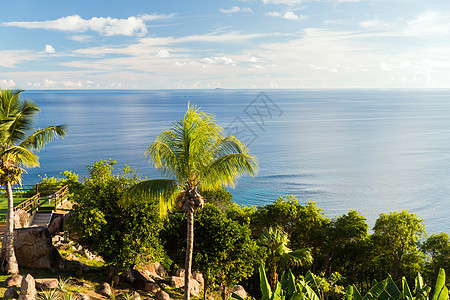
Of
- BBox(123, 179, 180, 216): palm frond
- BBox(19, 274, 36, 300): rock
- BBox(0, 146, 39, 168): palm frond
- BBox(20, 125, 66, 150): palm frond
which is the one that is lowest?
BBox(19, 274, 36, 300): rock

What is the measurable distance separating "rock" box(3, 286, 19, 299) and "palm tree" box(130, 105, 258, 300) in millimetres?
6716

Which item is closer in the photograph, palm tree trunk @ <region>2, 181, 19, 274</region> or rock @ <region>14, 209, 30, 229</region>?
palm tree trunk @ <region>2, 181, 19, 274</region>

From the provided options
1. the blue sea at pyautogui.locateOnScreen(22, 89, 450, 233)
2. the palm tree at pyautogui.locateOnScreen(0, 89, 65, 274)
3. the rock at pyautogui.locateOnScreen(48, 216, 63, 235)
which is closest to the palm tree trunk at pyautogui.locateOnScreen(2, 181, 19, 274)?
the palm tree at pyautogui.locateOnScreen(0, 89, 65, 274)

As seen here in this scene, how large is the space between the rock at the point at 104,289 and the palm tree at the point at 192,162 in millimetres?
5344

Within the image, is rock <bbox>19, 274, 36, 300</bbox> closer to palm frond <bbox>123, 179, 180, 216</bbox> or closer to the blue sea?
palm frond <bbox>123, 179, 180, 216</bbox>

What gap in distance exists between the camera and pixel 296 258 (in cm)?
1905

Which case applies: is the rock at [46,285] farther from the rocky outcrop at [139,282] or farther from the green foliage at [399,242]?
the green foliage at [399,242]

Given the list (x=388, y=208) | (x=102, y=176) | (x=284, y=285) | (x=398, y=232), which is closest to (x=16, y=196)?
(x=102, y=176)

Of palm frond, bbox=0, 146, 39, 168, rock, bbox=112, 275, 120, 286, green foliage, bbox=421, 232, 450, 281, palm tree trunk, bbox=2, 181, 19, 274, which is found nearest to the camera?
palm frond, bbox=0, 146, 39, 168

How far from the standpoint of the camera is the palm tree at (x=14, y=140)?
52.8 feet

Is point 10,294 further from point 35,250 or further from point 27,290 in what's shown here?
point 35,250

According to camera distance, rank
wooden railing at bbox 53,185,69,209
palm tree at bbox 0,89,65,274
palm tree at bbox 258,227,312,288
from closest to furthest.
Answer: palm tree at bbox 0,89,65,274 → palm tree at bbox 258,227,312,288 → wooden railing at bbox 53,185,69,209

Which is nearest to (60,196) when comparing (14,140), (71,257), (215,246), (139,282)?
(71,257)

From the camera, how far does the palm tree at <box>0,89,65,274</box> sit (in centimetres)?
1609
